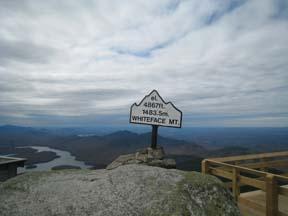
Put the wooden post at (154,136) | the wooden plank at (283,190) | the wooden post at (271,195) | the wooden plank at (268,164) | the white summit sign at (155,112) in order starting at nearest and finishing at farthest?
the wooden plank at (283,190) < the wooden post at (271,195) < the wooden plank at (268,164) < the white summit sign at (155,112) < the wooden post at (154,136)

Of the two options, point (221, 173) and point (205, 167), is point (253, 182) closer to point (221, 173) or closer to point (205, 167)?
point (221, 173)

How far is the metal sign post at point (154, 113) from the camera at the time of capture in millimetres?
8969

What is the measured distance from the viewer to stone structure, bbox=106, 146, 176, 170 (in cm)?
838

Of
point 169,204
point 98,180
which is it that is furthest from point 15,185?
point 169,204

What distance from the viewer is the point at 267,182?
5.35 meters

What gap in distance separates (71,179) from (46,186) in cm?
47

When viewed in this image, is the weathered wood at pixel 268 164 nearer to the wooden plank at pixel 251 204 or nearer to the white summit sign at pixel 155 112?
the wooden plank at pixel 251 204

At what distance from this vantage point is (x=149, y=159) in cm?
859

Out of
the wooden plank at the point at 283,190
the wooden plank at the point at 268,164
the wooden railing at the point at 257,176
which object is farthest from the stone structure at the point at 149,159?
the wooden plank at the point at 283,190

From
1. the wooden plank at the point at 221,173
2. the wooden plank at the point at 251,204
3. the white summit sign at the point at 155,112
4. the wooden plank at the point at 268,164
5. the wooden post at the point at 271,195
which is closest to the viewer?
the wooden post at the point at 271,195

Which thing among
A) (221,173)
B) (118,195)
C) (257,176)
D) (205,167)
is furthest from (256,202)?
(118,195)

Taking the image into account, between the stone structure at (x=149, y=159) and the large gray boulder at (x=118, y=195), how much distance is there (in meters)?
3.71

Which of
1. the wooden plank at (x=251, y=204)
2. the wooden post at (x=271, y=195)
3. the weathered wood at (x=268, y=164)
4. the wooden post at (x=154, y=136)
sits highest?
the wooden post at (x=154, y=136)

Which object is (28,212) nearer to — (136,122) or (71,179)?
(71,179)
